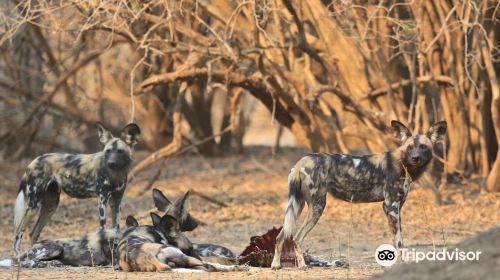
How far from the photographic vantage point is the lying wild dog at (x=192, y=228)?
7227mm

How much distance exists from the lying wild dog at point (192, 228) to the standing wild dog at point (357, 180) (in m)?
0.55

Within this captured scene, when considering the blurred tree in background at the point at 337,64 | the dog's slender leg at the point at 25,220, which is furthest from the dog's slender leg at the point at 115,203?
the blurred tree in background at the point at 337,64

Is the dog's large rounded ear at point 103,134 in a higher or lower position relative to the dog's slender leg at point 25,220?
higher

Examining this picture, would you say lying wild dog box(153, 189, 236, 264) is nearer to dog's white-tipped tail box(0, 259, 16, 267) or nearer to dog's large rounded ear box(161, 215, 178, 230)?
dog's large rounded ear box(161, 215, 178, 230)

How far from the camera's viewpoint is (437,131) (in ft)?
24.3

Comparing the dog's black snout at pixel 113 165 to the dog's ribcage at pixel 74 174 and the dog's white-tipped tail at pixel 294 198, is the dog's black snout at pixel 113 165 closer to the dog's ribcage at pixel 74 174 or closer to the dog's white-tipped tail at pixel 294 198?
the dog's ribcage at pixel 74 174

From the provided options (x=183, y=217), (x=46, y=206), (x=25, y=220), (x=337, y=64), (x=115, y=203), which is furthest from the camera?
(x=337, y=64)

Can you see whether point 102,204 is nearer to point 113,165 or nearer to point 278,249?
point 113,165

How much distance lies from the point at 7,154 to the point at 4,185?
7.08ft

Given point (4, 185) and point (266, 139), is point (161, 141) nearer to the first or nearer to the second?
point (4, 185)

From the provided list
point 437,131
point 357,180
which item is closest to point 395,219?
point 357,180

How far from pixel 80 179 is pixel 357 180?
2338mm

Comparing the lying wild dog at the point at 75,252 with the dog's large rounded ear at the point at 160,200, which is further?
the dog's large rounded ear at the point at 160,200

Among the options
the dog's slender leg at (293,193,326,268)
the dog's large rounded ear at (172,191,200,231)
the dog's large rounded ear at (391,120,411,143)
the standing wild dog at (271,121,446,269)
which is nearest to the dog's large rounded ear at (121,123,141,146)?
the dog's large rounded ear at (172,191,200,231)
